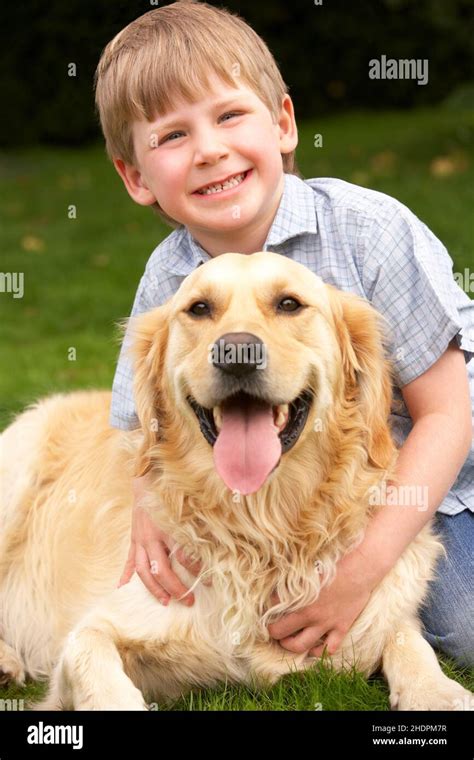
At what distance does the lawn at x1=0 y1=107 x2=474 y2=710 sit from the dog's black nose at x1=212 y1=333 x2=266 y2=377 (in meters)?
0.89

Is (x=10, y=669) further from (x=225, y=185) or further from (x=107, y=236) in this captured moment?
(x=107, y=236)

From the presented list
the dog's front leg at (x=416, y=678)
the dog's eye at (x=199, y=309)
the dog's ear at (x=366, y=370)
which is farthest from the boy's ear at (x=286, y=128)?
the dog's front leg at (x=416, y=678)

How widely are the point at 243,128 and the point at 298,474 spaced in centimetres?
105

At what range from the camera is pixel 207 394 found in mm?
2643

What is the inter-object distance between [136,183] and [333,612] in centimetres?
157

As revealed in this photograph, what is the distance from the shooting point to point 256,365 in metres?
2.54

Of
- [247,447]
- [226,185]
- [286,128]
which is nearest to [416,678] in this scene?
[247,447]

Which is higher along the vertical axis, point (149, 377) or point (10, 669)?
point (149, 377)

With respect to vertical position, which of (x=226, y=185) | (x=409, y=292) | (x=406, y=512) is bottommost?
(x=406, y=512)

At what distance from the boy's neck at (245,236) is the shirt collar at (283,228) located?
4 cm

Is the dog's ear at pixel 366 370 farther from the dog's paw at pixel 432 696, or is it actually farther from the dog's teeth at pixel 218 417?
the dog's paw at pixel 432 696

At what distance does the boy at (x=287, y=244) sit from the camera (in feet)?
9.60

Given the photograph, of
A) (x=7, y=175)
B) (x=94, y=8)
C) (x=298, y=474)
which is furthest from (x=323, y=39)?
(x=298, y=474)
